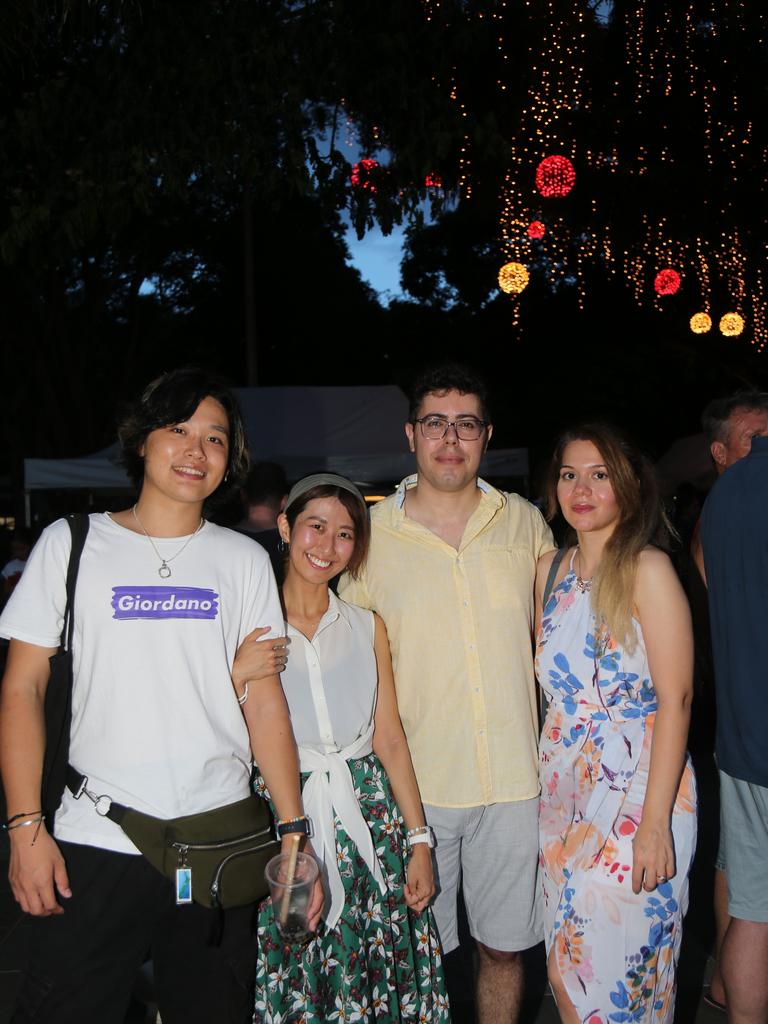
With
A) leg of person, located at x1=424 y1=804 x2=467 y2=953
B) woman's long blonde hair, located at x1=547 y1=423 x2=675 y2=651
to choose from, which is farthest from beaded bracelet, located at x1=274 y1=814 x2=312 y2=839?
woman's long blonde hair, located at x1=547 y1=423 x2=675 y2=651

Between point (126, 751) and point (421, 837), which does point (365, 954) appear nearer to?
point (421, 837)

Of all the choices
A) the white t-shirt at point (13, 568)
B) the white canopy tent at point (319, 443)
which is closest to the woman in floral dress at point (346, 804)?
the white canopy tent at point (319, 443)

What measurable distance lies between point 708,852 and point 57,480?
704 cm

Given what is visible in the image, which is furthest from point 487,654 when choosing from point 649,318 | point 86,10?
point 649,318

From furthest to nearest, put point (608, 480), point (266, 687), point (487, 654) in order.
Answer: point (487, 654) → point (608, 480) → point (266, 687)

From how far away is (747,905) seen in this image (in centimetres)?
276

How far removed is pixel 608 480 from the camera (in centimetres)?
274

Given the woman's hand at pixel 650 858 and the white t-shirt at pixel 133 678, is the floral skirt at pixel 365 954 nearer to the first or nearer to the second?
the white t-shirt at pixel 133 678

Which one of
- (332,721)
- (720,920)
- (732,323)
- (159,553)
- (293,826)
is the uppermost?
(732,323)

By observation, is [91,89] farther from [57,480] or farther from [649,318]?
[649,318]

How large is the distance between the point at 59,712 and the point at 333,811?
2.83 feet

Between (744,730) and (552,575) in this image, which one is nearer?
(744,730)

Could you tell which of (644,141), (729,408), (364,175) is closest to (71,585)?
(729,408)

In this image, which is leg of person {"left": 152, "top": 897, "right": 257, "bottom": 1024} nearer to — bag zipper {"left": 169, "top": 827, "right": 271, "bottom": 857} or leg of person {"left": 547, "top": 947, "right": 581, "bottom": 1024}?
bag zipper {"left": 169, "top": 827, "right": 271, "bottom": 857}
